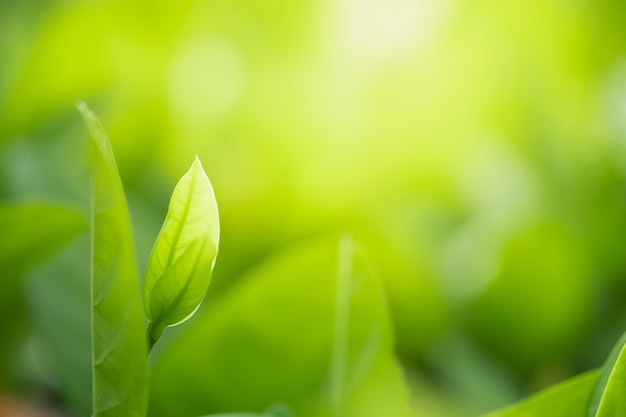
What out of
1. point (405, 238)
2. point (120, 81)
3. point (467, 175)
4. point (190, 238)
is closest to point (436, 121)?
point (467, 175)

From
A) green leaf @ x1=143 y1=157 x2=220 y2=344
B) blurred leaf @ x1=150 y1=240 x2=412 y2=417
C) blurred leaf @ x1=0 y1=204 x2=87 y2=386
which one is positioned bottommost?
blurred leaf @ x1=150 y1=240 x2=412 y2=417

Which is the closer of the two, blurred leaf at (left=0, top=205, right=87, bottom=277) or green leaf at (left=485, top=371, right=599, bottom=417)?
green leaf at (left=485, top=371, right=599, bottom=417)

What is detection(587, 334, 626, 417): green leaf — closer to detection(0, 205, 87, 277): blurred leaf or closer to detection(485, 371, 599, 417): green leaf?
detection(485, 371, 599, 417): green leaf

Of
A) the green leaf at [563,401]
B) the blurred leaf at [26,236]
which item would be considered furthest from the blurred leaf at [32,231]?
the green leaf at [563,401]

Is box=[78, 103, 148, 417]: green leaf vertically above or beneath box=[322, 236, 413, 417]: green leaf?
above

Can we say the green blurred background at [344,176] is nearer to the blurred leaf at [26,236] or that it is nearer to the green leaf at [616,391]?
the blurred leaf at [26,236]

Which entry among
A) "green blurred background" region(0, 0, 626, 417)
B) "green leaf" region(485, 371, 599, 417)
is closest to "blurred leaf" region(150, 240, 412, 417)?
"green blurred background" region(0, 0, 626, 417)

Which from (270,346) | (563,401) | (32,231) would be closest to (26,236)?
(32,231)
